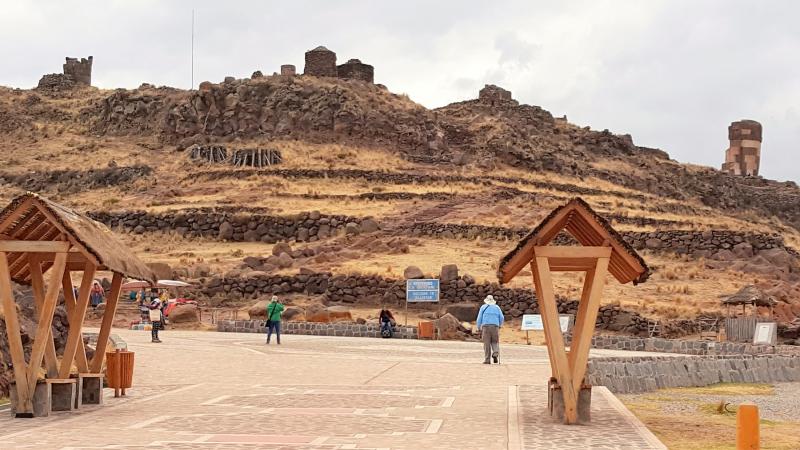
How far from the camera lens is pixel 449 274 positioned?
148 feet

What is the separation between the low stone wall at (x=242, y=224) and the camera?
59.9 metres

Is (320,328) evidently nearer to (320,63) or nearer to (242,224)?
(242,224)

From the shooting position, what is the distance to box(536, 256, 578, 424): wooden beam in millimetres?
14969

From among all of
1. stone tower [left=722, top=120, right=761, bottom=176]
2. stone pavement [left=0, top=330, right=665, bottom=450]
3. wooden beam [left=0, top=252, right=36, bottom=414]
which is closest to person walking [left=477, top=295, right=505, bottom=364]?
stone pavement [left=0, top=330, right=665, bottom=450]

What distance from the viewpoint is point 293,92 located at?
256 feet

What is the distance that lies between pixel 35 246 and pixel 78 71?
9389 centimetres

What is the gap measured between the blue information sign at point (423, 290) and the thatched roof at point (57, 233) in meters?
22.6

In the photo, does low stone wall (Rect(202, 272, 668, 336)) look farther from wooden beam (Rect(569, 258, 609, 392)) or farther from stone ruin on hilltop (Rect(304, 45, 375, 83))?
stone ruin on hilltop (Rect(304, 45, 375, 83))

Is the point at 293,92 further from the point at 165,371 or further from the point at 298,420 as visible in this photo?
the point at 298,420

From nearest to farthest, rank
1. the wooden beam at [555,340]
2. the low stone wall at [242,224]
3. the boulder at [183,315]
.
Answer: the wooden beam at [555,340] → the boulder at [183,315] → the low stone wall at [242,224]

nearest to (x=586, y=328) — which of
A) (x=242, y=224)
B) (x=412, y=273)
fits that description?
(x=412, y=273)

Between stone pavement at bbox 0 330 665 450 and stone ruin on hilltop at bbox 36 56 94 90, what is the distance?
264 ft

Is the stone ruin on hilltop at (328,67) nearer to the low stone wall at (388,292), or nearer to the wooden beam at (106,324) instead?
the low stone wall at (388,292)

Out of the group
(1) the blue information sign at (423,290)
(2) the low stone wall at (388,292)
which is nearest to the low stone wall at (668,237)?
(2) the low stone wall at (388,292)
